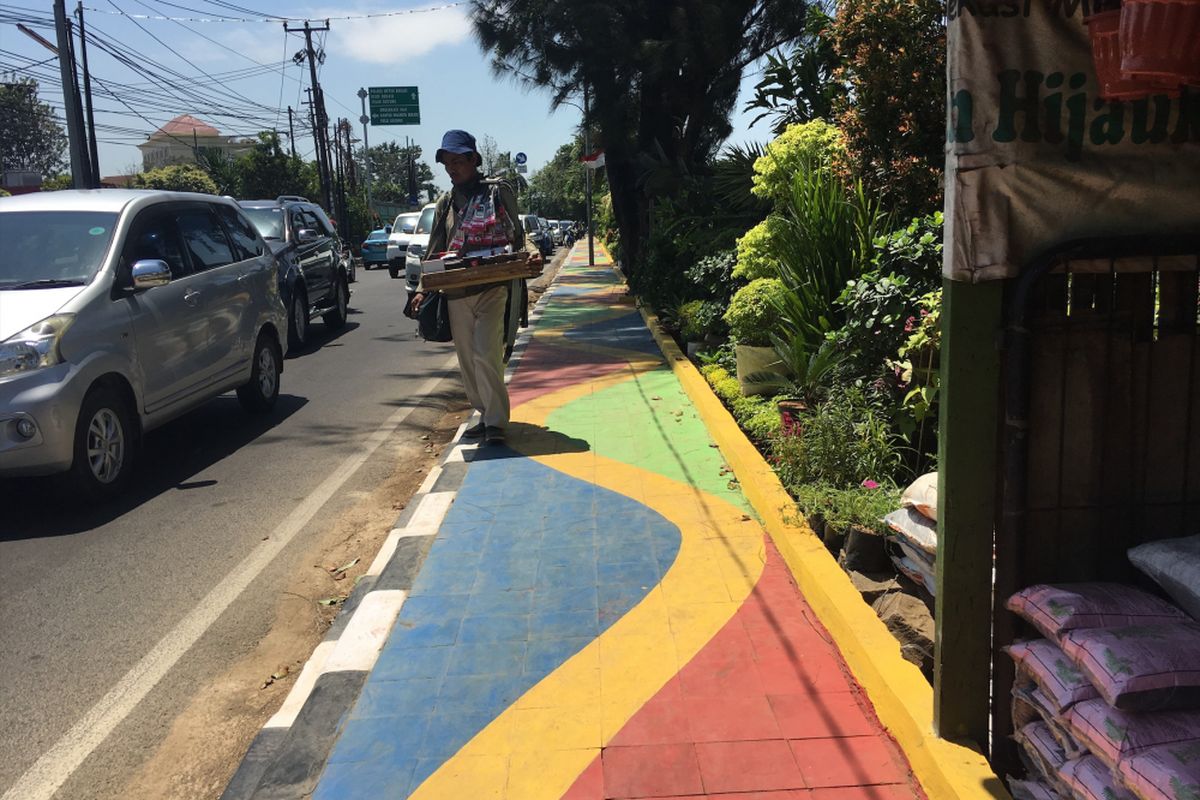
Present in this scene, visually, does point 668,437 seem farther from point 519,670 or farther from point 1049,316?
point 1049,316

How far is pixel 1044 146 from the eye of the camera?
2.60 m

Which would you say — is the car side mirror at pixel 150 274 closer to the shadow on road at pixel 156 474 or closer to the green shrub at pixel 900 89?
the shadow on road at pixel 156 474

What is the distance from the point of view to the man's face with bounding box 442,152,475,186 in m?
6.71

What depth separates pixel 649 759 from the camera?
3.15 meters

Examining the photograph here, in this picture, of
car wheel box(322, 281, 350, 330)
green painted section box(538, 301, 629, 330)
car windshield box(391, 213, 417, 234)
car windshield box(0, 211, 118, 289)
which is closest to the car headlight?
car windshield box(0, 211, 118, 289)

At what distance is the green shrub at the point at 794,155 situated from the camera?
8008 millimetres

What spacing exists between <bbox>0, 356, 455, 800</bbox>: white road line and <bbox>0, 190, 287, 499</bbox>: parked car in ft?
4.37

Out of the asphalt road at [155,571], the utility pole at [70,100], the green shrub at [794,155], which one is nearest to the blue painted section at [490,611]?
the asphalt road at [155,571]

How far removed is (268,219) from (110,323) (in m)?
7.79

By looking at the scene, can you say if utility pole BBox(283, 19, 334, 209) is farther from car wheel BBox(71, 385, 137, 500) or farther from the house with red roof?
the house with red roof


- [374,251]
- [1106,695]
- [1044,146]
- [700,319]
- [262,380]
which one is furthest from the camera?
[374,251]

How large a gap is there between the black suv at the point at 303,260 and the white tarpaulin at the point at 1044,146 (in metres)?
10.4

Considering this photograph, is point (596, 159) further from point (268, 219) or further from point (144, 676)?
point (144, 676)

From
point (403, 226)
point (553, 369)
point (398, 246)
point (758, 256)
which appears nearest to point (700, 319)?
point (758, 256)
